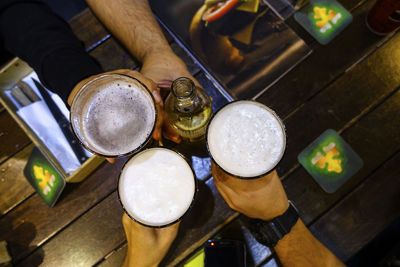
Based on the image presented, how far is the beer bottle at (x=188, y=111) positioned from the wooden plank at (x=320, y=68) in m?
0.49

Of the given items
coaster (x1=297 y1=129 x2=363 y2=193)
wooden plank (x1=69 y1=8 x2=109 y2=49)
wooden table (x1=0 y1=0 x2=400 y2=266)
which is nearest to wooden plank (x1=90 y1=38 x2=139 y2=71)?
wooden plank (x1=69 y1=8 x2=109 y2=49)

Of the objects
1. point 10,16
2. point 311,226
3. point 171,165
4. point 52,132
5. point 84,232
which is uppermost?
point 10,16

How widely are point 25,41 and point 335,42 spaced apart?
1.88 meters

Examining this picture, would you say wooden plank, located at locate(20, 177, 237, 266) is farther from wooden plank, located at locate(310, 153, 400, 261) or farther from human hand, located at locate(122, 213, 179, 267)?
wooden plank, located at locate(310, 153, 400, 261)

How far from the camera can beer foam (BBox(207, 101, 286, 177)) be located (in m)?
1.14

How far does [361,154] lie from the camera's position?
1533mm

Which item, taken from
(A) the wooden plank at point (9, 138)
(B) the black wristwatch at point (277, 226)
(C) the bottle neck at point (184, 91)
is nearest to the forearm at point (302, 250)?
(B) the black wristwatch at point (277, 226)

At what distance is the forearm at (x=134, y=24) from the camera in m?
1.57

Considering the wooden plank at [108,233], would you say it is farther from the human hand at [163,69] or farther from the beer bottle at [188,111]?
the human hand at [163,69]

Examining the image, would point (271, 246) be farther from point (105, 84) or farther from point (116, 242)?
point (105, 84)

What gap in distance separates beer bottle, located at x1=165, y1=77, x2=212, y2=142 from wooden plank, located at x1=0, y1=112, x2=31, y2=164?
1.06 m

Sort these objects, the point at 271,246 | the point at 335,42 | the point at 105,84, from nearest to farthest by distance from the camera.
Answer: the point at 105,84
the point at 271,246
the point at 335,42

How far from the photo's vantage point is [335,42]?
5.38 feet

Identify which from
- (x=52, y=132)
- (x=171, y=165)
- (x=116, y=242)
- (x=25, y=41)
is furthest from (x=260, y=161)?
(x=25, y=41)
